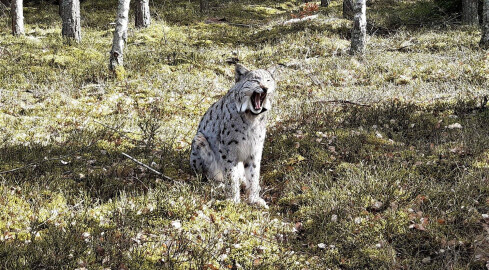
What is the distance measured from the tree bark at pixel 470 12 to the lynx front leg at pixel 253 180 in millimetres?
17458

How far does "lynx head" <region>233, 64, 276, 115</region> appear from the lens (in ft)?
20.0

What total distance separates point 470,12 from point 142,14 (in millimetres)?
15807

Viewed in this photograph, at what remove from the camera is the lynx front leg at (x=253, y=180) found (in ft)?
22.4

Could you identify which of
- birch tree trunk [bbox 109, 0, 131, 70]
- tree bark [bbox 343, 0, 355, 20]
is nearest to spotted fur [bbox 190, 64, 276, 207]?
birch tree trunk [bbox 109, 0, 131, 70]

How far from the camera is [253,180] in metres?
6.91

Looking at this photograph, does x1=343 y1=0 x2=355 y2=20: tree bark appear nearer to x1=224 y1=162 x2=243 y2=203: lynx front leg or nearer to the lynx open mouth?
the lynx open mouth

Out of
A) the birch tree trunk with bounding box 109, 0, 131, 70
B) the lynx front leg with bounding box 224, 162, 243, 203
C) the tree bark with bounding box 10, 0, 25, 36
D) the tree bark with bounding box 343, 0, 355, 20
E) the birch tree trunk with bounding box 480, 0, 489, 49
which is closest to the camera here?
the lynx front leg with bounding box 224, 162, 243, 203

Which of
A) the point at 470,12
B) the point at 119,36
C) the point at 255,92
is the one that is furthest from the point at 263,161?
the point at 470,12

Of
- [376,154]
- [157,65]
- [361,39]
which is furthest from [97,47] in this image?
[376,154]

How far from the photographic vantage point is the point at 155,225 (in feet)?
18.8

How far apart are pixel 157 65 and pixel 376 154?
8.72 m

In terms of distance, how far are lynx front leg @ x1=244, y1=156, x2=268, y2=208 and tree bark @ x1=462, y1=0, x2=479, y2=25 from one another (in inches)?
687

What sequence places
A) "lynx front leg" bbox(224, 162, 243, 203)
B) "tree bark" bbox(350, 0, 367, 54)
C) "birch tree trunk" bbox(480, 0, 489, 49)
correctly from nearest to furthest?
"lynx front leg" bbox(224, 162, 243, 203), "birch tree trunk" bbox(480, 0, 489, 49), "tree bark" bbox(350, 0, 367, 54)

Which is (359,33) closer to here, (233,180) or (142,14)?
(142,14)
